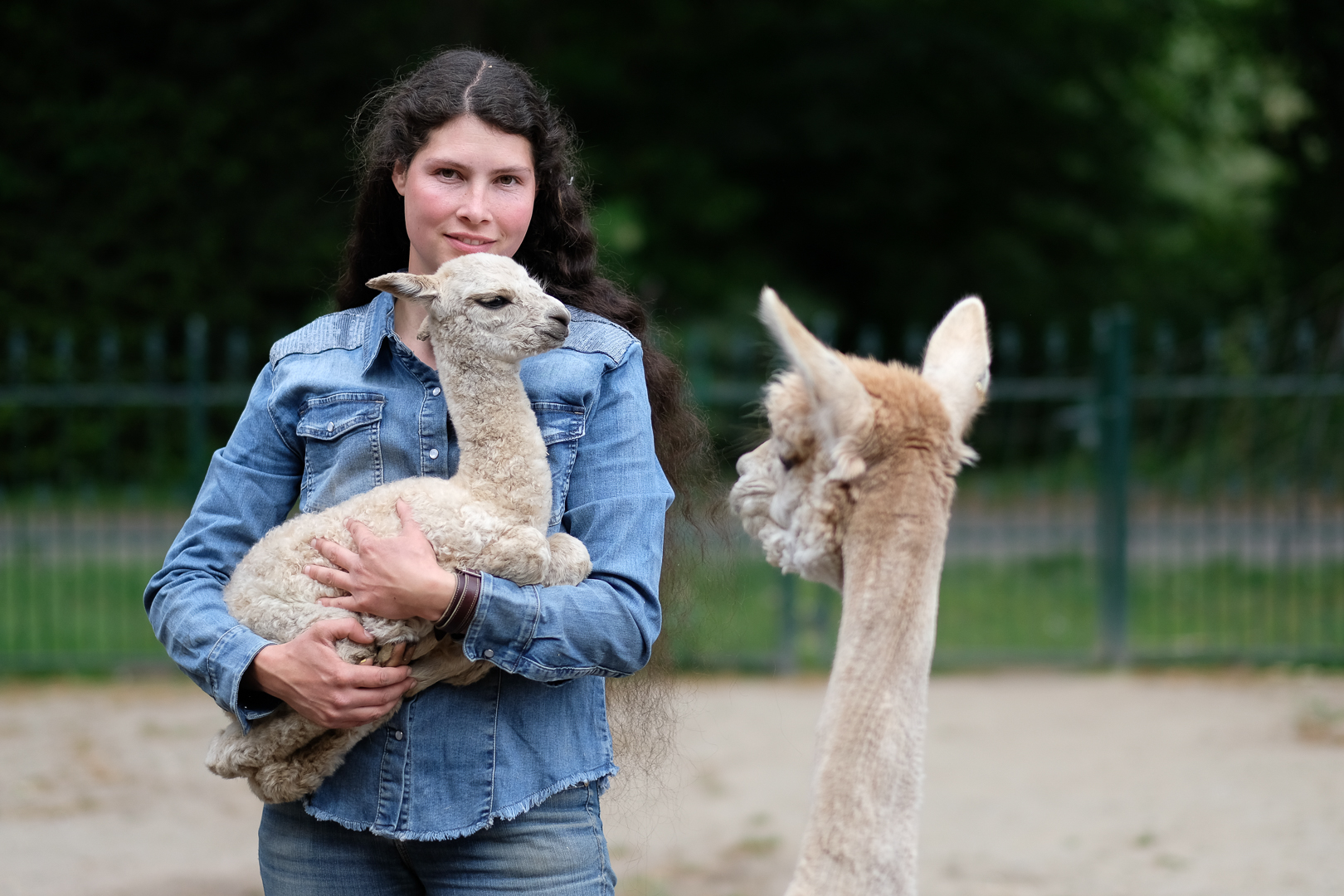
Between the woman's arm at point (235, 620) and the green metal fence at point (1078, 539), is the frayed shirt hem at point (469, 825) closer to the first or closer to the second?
the woman's arm at point (235, 620)

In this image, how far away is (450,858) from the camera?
227 cm

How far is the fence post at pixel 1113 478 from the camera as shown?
8.86 m

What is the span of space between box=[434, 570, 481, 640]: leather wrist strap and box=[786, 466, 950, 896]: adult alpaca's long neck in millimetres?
613

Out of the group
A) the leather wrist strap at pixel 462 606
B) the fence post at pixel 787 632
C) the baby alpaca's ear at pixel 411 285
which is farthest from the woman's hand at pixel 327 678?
the fence post at pixel 787 632

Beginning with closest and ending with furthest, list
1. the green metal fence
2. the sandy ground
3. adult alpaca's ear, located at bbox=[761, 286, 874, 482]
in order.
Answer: adult alpaca's ear, located at bbox=[761, 286, 874, 482]
the sandy ground
the green metal fence

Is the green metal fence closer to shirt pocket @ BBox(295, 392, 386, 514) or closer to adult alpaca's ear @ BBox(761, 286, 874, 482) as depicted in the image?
shirt pocket @ BBox(295, 392, 386, 514)

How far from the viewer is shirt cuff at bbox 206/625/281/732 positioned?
7.20ft

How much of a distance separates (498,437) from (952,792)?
509 centimetres

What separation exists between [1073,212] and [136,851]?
15.2 m

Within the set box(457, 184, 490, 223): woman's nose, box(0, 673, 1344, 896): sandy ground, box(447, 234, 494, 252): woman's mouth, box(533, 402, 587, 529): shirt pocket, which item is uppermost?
box(457, 184, 490, 223): woman's nose

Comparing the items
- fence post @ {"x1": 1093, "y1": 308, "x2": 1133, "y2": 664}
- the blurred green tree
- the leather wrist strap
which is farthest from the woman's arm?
the blurred green tree

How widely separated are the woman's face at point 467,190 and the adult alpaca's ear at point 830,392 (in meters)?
0.74

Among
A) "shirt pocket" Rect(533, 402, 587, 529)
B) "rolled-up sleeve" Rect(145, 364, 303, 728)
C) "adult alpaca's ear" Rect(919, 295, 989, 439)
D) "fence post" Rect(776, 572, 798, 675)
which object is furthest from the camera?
"fence post" Rect(776, 572, 798, 675)

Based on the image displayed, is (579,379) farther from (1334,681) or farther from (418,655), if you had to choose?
(1334,681)
